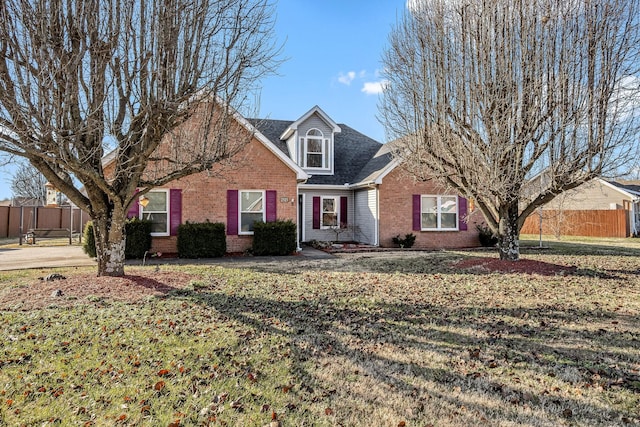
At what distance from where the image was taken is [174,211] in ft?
45.1

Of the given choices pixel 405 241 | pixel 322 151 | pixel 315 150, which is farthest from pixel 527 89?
pixel 315 150

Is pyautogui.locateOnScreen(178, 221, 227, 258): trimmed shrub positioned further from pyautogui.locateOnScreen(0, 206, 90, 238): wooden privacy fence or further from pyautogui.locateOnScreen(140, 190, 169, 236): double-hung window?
pyautogui.locateOnScreen(0, 206, 90, 238): wooden privacy fence

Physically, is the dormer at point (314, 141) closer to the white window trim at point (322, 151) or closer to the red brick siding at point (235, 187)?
the white window trim at point (322, 151)

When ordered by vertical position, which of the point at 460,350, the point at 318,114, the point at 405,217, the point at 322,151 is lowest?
the point at 460,350

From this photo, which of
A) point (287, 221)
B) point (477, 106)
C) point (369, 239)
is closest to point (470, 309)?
point (477, 106)

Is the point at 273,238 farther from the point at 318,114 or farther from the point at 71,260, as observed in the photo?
the point at 318,114

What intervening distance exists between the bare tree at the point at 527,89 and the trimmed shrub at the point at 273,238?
5.94m

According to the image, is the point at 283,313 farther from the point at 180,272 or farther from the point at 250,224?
the point at 250,224

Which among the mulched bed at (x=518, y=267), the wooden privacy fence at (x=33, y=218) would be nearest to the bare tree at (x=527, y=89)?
the mulched bed at (x=518, y=267)

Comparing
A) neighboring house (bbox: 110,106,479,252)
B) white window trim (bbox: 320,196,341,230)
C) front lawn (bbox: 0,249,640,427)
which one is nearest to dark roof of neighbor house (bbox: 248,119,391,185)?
neighboring house (bbox: 110,106,479,252)

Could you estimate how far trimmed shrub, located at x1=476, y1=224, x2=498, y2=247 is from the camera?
56.1ft

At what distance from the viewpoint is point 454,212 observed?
1739 cm

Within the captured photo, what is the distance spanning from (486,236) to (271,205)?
976 centimetres

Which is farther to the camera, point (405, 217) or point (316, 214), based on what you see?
point (316, 214)
